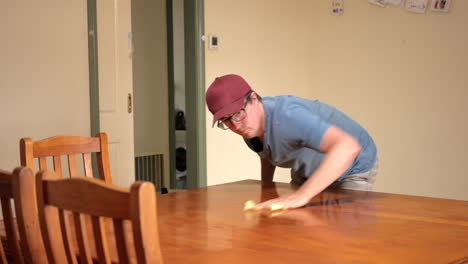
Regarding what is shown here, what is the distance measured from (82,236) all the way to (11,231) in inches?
13.3

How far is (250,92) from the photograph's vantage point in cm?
207

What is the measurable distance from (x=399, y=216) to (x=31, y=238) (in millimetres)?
1107

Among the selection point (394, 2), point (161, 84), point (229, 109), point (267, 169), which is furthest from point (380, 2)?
point (229, 109)

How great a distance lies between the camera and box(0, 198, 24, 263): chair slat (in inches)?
54.5

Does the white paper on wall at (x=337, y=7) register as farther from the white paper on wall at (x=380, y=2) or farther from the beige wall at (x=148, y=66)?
the beige wall at (x=148, y=66)

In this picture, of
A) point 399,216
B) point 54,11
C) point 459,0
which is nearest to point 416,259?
point 399,216

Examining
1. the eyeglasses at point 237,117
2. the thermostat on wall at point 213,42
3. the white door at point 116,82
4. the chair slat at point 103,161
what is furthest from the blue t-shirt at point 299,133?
the thermostat on wall at point 213,42

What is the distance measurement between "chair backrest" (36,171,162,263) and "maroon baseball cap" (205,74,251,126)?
0.87 m

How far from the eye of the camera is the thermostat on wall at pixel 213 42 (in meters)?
4.41

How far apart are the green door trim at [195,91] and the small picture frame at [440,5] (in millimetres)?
1826

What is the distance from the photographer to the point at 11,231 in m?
1.42

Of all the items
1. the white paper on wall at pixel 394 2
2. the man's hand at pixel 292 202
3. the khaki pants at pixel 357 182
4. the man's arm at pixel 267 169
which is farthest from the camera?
the white paper on wall at pixel 394 2

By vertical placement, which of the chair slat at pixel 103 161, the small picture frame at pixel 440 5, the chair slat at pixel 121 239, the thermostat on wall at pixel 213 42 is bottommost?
the chair slat at pixel 103 161

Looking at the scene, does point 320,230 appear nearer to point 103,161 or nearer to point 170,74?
point 103,161
